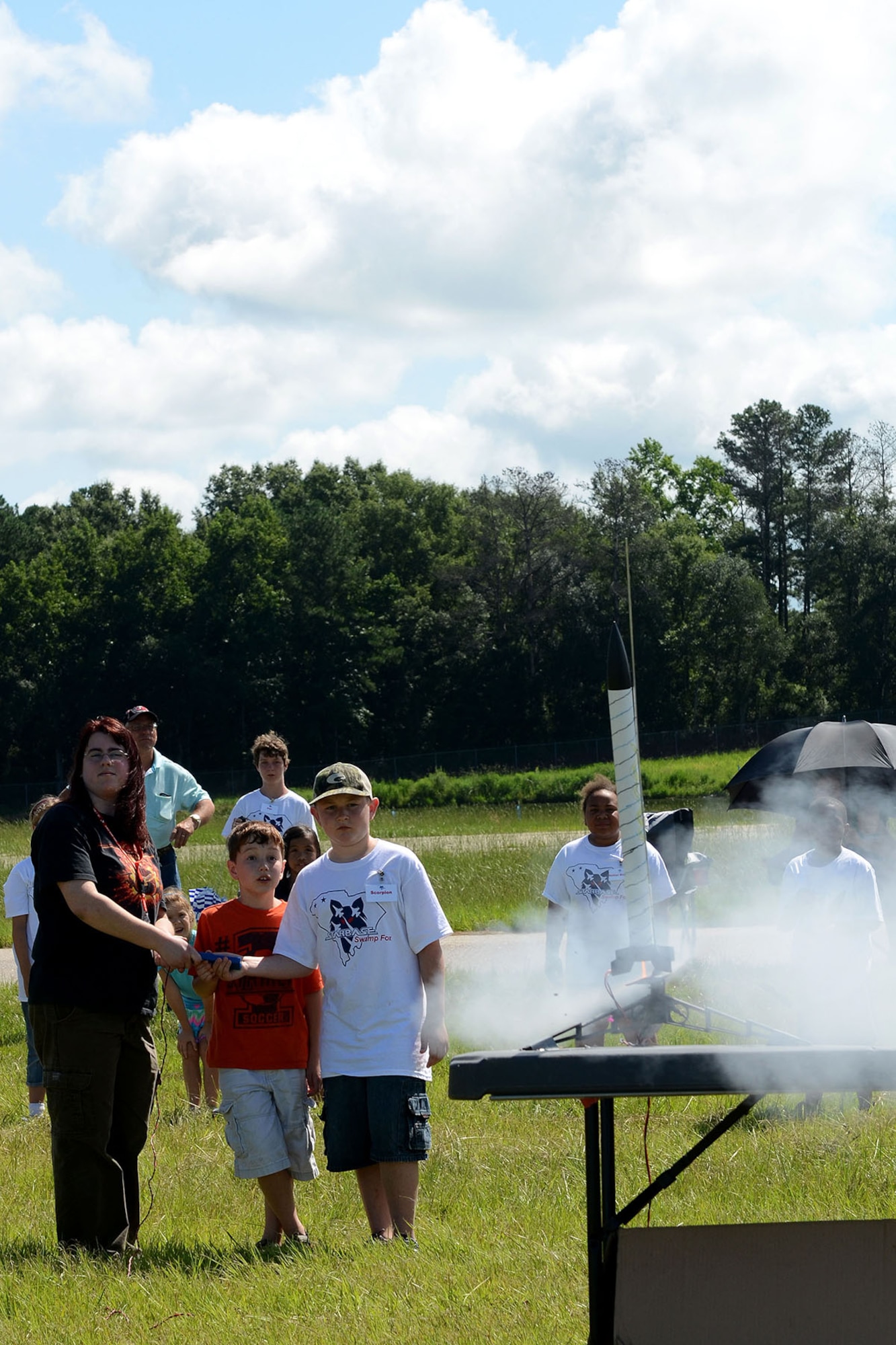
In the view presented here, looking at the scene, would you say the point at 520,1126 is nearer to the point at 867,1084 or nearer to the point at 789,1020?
the point at 789,1020

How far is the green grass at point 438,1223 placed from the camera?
14.0 feet

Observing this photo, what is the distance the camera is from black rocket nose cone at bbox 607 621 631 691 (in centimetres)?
361

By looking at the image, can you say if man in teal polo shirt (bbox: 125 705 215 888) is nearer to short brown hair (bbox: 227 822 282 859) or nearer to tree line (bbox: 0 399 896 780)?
short brown hair (bbox: 227 822 282 859)

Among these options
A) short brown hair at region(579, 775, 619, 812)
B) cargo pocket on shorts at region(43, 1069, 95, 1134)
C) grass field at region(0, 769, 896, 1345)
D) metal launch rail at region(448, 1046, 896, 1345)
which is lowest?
grass field at region(0, 769, 896, 1345)

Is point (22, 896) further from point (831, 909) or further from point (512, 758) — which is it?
point (512, 758)

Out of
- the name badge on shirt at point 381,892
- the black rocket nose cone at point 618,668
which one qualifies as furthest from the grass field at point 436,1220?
the black rocket nose cone at point 618,668

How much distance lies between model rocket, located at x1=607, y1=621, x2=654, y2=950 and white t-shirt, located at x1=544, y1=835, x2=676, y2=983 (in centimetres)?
270

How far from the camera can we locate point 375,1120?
4727mm

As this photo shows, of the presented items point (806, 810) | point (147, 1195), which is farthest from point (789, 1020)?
point (147, 1195)

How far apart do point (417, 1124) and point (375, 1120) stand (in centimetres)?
Result: 15

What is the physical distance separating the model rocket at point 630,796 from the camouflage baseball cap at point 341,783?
1.49 metres

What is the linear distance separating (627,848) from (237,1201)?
10.1 feet

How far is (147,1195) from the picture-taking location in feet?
19.3

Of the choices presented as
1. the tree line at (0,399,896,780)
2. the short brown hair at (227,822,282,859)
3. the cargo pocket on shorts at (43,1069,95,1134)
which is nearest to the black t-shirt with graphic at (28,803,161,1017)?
the cargo pocket on shorts at (43,1069,95,1134)
